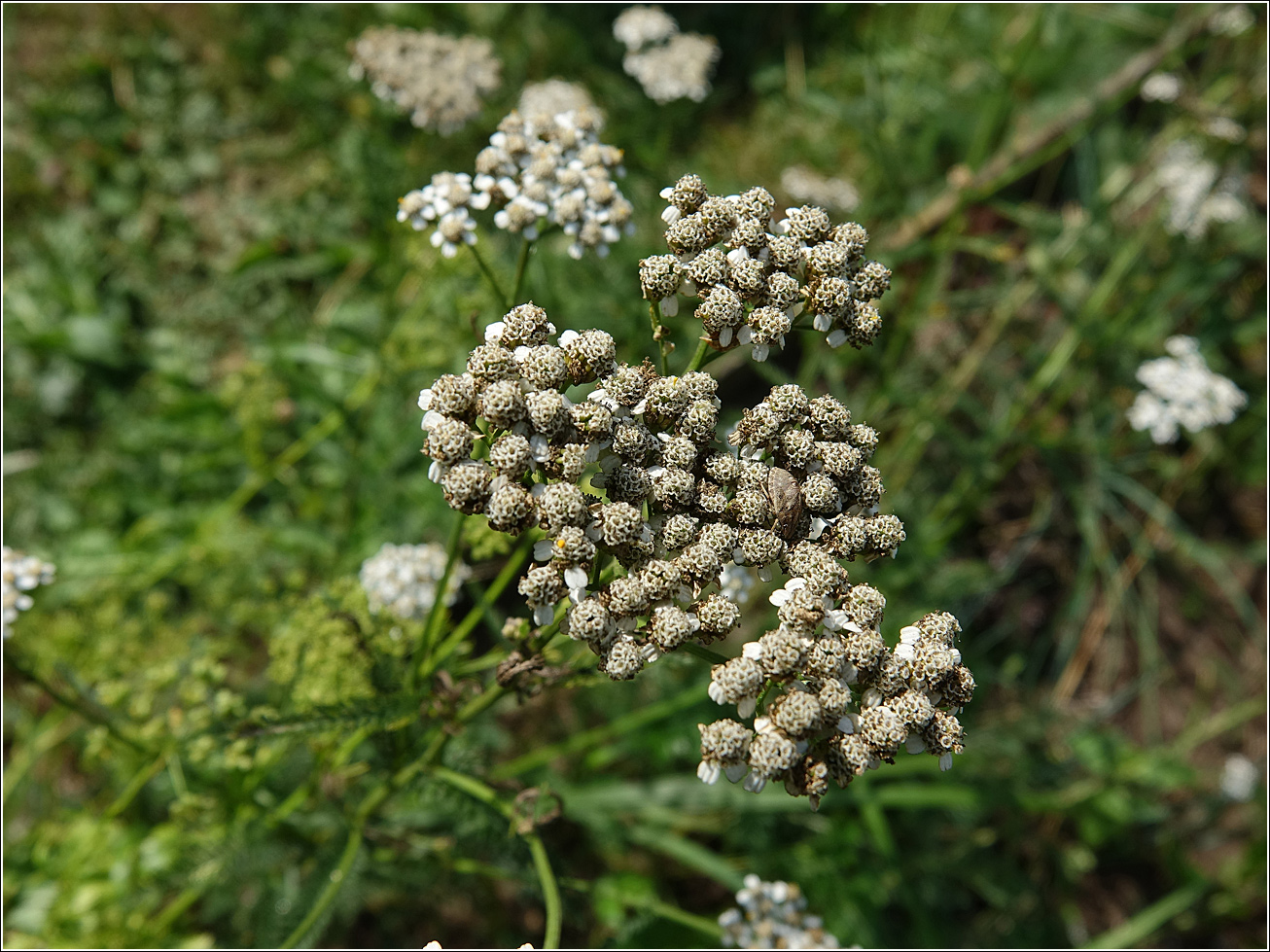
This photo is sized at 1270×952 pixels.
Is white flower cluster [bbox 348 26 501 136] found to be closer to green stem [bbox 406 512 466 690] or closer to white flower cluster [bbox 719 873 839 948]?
green stem [bbox 406 512 466 690]

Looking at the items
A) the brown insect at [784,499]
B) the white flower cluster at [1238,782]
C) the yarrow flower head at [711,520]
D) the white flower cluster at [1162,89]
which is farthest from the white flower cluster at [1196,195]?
the brown insect at [784,499]

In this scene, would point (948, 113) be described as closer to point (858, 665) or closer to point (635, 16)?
point (635, 16)

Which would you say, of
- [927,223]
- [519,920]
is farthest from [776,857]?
[927,223]

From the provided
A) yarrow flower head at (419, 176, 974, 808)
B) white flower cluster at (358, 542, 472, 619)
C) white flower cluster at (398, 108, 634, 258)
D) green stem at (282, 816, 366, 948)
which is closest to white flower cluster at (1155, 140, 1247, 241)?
yarrow flower head at (419, 176, 974, 808)

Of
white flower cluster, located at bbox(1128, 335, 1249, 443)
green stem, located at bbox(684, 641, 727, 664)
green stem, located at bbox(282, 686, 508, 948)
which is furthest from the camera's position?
white flower cluster, located at bbox(1128, 335, 1249, 443)

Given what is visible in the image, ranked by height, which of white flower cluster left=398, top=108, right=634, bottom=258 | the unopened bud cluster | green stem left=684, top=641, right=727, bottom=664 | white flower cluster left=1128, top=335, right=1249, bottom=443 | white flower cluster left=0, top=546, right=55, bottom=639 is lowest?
green stem left=684, top=641, right=727, bottom=664
